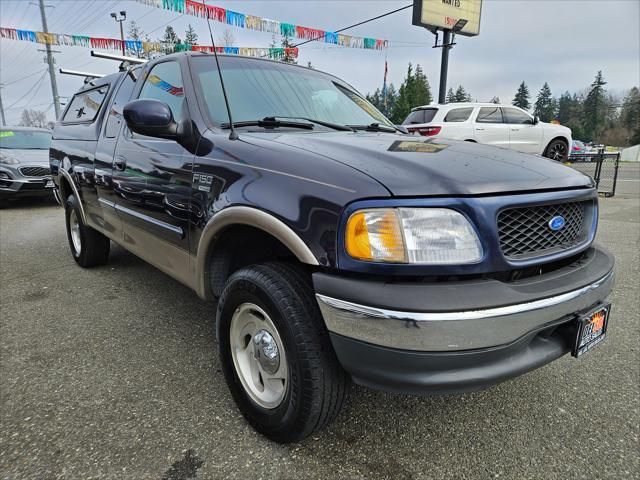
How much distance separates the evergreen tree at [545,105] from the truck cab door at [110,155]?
92.6 m

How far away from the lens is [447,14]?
13.6m

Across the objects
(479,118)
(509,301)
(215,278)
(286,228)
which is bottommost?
(215,278)

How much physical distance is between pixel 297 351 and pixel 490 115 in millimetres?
10513

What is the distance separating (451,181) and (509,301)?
457 mm

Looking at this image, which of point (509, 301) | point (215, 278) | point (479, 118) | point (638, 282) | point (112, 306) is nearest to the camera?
point (509, 301)

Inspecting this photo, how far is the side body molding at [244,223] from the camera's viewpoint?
157cm

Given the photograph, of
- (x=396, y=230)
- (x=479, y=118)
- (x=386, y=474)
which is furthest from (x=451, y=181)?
(x=479, y=118)

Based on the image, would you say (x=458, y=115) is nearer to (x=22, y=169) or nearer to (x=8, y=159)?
(x=22, y=169)

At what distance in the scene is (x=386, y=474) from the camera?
5.65 feet

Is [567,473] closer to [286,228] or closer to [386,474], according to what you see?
[386,474]

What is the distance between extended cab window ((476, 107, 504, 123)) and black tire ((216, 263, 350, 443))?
991cm

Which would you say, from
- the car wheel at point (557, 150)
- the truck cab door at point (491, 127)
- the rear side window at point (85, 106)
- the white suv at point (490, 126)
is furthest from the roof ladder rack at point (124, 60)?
the car wheel at point (557, 150)

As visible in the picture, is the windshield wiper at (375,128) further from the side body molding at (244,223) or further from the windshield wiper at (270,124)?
the side body molding at (244,223)

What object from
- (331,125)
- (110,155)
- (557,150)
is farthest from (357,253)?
(557,150)
